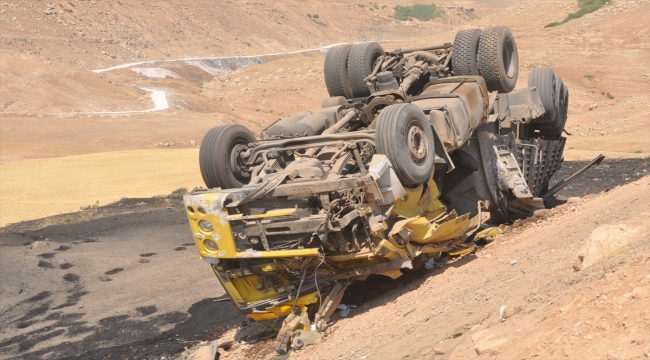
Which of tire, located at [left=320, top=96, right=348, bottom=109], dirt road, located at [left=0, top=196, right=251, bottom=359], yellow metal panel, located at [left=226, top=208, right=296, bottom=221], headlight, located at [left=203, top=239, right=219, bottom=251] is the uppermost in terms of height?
tire, located at [left=320, top=96, right=348, bottom=109]

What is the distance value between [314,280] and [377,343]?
135 centimetres

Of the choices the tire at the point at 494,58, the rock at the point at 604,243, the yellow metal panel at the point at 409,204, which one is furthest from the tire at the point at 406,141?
the tire at the point at 494,58

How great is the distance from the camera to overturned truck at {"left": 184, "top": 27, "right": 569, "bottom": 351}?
7680 millimetres

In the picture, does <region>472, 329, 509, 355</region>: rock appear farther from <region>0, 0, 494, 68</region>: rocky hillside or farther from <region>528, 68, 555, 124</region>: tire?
<region>0, 0, 494, 68</region>: rocky hillside

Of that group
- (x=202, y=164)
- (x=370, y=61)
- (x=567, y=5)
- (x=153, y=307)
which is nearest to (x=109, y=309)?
(x=153, y=307)

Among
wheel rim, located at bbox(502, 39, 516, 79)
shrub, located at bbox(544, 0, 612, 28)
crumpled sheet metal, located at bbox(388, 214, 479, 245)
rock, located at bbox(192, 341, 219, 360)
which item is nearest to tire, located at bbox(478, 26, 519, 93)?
wheel rim, located at bbox(502, 39, 516, 79)

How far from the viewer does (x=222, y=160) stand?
8930 mm

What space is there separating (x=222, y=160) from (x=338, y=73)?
2912 mm

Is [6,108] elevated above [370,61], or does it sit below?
below

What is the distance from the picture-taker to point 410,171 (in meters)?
8.05

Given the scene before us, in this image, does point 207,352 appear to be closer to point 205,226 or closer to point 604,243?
point 205,226

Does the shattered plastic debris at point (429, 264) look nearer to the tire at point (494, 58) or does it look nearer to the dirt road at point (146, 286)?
the dirt road at point (146, 286)

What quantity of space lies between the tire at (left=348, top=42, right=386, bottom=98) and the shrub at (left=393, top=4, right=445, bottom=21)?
80.0 meters

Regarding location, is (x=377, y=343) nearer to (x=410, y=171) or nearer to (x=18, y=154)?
(x=410, y=171)
